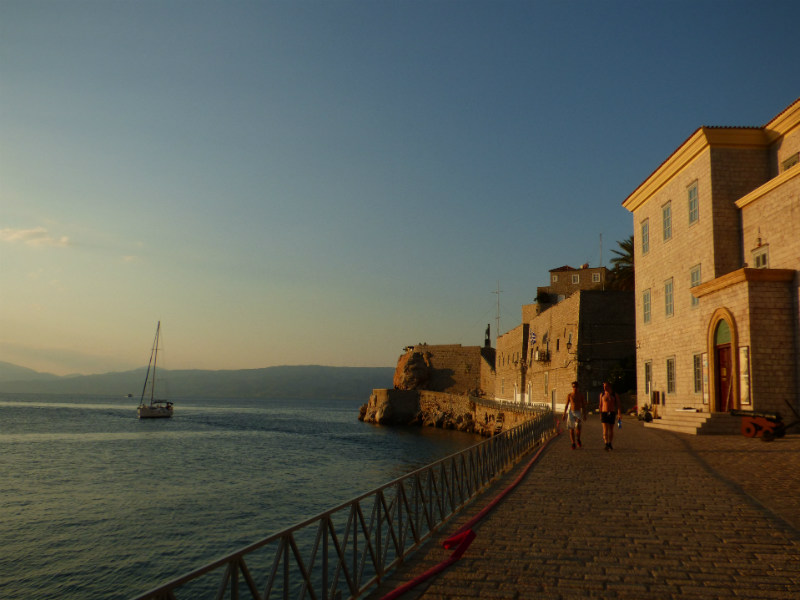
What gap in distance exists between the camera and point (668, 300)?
2536cm

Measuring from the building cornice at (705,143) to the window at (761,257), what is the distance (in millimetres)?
4252

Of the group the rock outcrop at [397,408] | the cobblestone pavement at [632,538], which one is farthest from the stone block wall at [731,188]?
the rock outcrop at [397,408]

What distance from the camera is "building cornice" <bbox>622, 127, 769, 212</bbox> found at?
70.6ft

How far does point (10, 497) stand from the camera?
75.0 feet

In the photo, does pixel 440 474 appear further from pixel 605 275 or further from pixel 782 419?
pixel 605 275

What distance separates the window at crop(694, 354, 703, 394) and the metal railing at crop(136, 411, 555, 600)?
8.38m

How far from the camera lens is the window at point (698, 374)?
22.2 metres

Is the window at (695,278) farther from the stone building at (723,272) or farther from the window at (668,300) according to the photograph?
the window at (668,300)

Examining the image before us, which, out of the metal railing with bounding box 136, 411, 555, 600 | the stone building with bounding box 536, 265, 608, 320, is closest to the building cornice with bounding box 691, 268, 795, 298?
the metal railing with bounding box 136, 411, 555, 600

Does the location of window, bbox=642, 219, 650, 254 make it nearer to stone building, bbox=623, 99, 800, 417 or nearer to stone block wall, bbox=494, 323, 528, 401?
stone building, bbox=623, 99, 800, 417

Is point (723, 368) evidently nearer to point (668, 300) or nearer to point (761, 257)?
point (761, 257)

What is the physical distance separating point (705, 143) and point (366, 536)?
834 inches

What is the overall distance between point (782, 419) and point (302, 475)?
65.6ft

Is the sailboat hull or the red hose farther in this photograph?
the sailboat hull
